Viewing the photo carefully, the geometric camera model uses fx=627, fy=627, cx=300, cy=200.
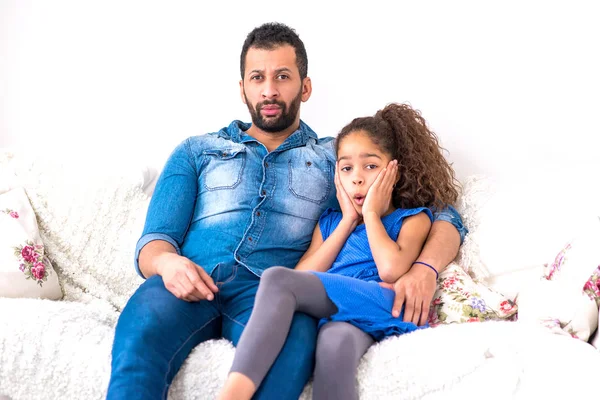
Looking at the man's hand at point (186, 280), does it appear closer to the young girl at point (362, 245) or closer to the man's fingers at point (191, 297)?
the man's fingers at point (191, 297)

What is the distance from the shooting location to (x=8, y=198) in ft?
6.52

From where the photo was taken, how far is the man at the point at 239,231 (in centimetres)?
139

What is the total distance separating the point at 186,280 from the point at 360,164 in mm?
576

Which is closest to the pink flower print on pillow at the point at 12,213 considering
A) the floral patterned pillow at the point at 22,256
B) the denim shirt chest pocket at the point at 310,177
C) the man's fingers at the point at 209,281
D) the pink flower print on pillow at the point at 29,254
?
the floral patterned pillow at the point at 22,256

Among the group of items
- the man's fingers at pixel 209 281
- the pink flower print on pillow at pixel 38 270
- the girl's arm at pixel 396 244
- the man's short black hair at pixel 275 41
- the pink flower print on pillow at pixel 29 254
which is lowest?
the pink flower print on pillow at pixel 38 270

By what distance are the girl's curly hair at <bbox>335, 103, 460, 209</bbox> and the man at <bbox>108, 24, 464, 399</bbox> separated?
93mm

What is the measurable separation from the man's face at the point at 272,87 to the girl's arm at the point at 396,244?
0.46 metres

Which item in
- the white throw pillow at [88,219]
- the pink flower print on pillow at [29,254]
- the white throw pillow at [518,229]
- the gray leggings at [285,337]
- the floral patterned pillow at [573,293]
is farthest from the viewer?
the white throw pillow at [88,219]

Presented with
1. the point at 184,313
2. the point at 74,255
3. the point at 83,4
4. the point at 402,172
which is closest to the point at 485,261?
the point at 402,172

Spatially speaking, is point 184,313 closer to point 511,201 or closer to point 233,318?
point 233,318

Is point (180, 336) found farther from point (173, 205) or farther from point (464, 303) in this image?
point (464, 303)

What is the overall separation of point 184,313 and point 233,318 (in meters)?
0.14

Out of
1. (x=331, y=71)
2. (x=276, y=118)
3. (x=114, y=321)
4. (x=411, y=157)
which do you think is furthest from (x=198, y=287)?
(x=331, y=71)

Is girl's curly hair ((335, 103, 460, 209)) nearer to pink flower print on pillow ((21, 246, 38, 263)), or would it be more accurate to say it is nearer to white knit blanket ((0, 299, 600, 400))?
white knit blanket ((0, 299, 600, 400))
